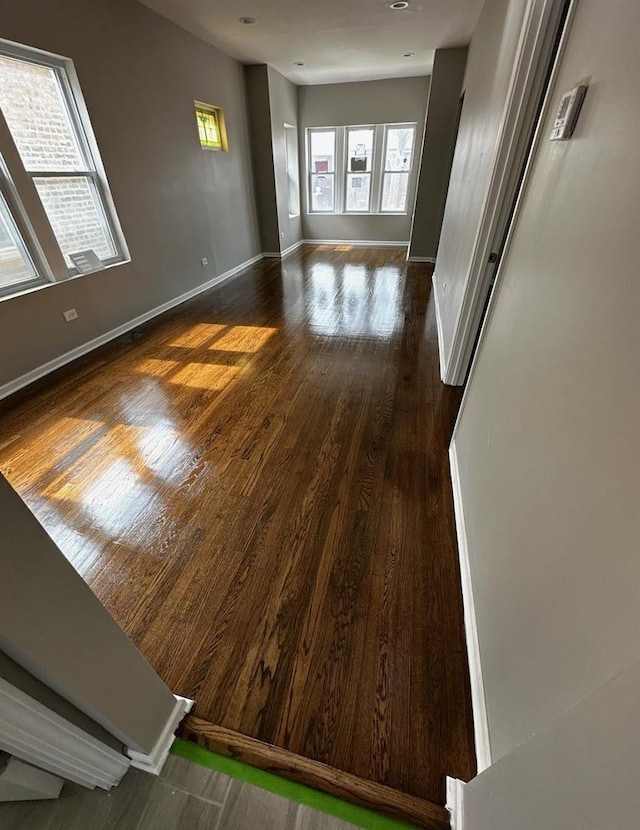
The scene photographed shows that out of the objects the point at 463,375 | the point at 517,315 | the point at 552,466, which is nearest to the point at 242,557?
the point at 552,466

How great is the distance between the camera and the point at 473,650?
44.6 inches

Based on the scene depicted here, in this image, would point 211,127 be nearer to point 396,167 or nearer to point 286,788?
point 396,167

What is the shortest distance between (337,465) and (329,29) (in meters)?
4.67

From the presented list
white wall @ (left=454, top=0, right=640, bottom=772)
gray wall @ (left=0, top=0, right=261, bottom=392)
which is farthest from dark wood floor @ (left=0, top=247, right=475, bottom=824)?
gray wall @ (left=0, top=0, right=261, bottom=392)

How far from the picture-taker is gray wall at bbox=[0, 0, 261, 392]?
2648 millimetres

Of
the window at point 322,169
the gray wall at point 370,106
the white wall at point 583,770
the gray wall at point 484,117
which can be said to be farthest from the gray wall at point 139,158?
the white wall at point 583,770

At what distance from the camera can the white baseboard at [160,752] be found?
2.92 ft

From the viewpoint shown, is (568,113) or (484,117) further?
(484,117)

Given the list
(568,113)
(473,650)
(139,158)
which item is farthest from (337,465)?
(139,158)

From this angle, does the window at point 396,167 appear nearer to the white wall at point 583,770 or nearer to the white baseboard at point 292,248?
the white baseboard at point 292,248

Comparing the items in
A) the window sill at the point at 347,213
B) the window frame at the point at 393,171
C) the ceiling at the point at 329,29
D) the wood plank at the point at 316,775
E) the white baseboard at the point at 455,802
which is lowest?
the wood plank at the point at 316,775

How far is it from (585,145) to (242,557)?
166cm

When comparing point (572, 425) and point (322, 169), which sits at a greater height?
point (322, 169)

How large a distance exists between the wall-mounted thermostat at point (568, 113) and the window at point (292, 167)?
6583 mm
